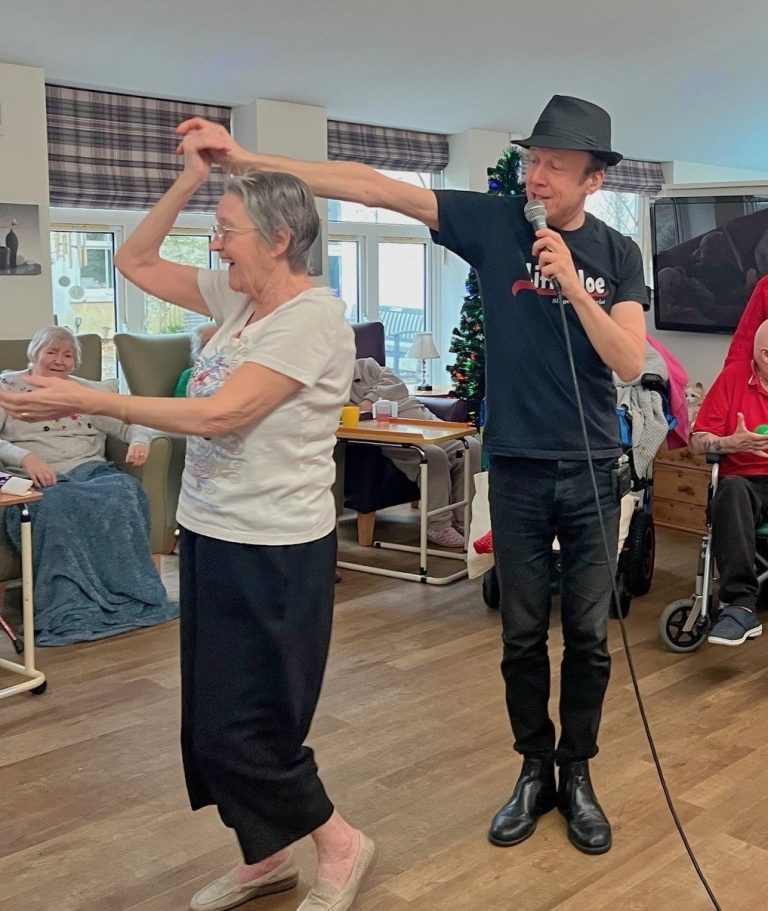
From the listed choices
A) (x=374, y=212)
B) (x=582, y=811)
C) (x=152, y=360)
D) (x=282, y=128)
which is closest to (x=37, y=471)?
(x=152, y=360)

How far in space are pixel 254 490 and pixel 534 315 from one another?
2.29 ft

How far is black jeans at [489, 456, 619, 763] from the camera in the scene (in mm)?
2195

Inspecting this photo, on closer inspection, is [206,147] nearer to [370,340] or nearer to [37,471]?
[37,471]

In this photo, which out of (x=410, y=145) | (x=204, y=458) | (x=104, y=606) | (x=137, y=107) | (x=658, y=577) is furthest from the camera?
(x=410, y=145)

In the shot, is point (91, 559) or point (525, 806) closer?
point (525, 806)

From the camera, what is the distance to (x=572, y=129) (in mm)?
2035

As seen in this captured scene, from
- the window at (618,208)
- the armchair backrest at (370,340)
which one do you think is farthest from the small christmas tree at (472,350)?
the window at (618,208)

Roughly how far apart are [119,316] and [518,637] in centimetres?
439

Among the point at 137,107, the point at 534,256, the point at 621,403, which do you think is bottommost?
the point at 621,403

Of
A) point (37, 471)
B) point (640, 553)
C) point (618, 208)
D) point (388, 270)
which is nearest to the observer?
point (37, 471)

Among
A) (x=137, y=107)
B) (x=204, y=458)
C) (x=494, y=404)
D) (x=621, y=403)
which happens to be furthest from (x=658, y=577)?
(x=137, y=107)

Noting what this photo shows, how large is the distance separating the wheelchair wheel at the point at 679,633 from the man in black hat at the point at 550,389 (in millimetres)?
1346

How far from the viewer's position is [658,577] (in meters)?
4.57

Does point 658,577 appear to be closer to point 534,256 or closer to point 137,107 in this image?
point 534,256
